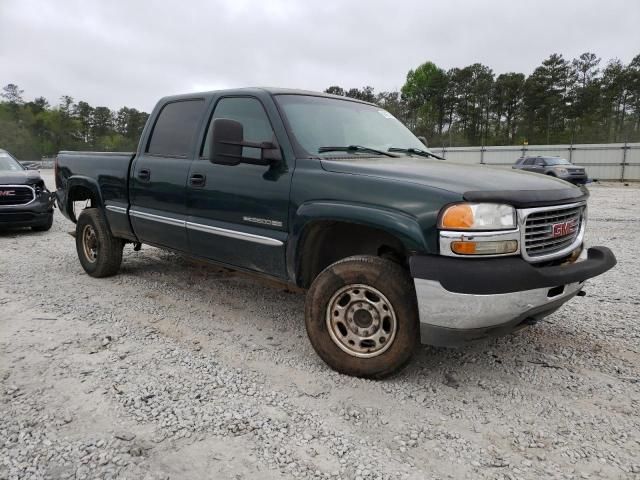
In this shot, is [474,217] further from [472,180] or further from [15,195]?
[15,195]

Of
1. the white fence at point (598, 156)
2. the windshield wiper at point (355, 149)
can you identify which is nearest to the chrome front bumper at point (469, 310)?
the windshield wiper at point (355, 149)

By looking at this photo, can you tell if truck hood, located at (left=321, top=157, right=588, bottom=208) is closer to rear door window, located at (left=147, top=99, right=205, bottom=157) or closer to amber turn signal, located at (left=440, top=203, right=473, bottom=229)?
amber turn signal, located at (left=440, top=203, right=473, bottom=229)

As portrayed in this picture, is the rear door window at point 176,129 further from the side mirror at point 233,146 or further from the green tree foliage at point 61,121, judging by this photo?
the green tree foliage at point 61,121

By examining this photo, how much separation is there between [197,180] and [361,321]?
1.86 m

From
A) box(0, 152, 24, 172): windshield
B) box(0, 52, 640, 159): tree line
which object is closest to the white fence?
box(0, 52, 640, 159): tree line

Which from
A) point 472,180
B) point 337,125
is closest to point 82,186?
point 337,125

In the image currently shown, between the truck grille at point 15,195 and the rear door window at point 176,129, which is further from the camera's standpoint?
the truck grille at point 15,195

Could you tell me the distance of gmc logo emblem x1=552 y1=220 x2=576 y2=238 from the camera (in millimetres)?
2822

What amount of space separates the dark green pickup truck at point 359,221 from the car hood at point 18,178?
507cm

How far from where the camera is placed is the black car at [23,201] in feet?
26.6

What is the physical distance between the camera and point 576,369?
3146 millimetres

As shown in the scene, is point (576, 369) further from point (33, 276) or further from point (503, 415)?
point (33, 276)

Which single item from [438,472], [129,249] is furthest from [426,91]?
[438,472]

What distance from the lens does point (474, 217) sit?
251 centimetres
